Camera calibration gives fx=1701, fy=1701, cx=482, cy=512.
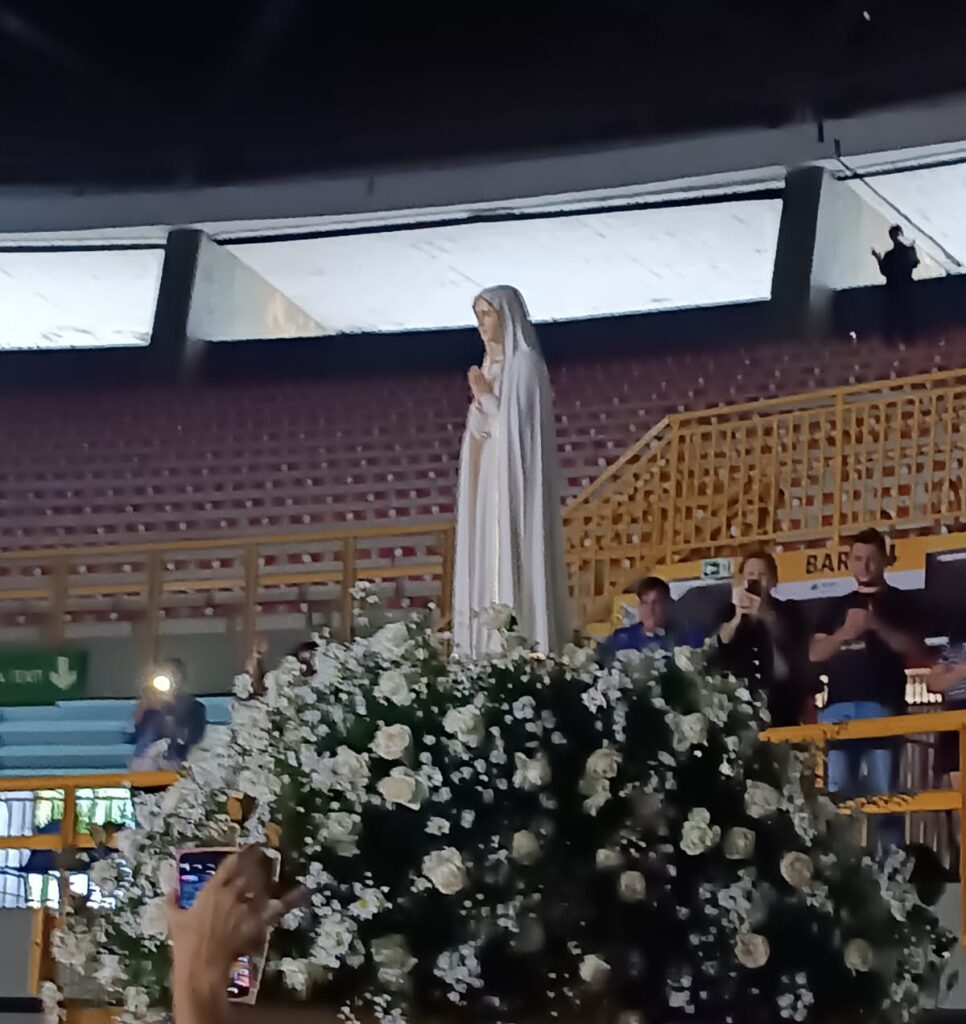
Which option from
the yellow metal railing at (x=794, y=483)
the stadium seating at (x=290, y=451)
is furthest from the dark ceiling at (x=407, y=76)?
the yellow metal railing at (x=794, y=483)

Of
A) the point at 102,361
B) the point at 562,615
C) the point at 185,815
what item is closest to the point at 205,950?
the point at 185,815

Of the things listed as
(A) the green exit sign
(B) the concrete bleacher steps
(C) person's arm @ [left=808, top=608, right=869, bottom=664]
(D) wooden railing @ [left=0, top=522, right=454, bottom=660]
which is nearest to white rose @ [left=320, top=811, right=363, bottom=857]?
(C) person's arm @ [left=808, top=608, right=869, bottom=664]

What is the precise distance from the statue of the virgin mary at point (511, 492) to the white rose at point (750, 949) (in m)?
0.94

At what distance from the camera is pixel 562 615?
2.69 metres

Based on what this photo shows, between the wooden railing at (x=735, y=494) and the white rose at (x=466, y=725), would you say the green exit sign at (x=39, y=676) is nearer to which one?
the wooden railing at (x=735, y=494)

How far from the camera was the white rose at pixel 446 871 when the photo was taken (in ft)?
5.10

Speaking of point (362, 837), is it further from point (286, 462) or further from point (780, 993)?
point (286, 462)

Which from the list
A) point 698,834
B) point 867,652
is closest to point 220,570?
point 867,652

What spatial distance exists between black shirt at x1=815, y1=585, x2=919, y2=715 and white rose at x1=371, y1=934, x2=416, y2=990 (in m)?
3.36

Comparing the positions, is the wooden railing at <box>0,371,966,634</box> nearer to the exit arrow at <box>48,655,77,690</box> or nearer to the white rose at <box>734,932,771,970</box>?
the exit arrow at <box>48,655,77,690</box>

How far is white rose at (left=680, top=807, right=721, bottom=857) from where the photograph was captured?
5.48 feet

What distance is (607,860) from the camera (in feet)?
5.42

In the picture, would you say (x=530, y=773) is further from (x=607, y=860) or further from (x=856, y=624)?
(x=856, y=624)

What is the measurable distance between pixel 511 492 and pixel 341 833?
122 cm
